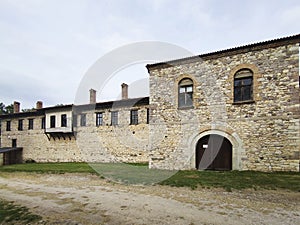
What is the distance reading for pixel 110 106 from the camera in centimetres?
1959

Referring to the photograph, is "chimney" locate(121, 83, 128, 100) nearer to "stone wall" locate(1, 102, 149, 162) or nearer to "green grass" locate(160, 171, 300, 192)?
"stone wall" locate(1, 102, 149, 162)

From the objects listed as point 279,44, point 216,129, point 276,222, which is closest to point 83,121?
A: point 216,129

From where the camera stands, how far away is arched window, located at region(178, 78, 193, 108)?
12.1m

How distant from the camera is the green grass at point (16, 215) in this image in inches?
168

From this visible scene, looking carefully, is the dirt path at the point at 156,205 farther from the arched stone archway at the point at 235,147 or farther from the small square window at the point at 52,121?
the small square window at the point at 52,121

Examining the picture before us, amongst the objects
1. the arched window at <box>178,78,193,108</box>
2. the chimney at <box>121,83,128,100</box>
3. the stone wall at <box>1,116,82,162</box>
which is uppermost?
the chimney at <box>121,83,128,100</box>

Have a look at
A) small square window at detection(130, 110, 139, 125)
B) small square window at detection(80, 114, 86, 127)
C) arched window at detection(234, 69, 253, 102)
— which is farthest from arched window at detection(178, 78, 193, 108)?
small square window at detection(80, 114, 86, 127)

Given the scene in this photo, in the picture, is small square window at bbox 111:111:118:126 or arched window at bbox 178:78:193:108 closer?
arched window at bbox 178:78:193:108

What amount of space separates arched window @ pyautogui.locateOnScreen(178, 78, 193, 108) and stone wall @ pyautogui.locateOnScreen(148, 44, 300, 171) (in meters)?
0.25

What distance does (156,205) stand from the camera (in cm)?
525

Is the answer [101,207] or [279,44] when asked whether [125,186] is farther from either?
[279,44]

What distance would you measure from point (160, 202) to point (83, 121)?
17073mm

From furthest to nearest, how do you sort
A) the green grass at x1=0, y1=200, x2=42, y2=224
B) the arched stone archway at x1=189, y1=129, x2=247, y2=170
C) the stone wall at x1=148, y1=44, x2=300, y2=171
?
the arched stone archway at x1=189, y1=129, x2=247, y2=170 → the stone wall at x1=148, y1=44, x2=300, y2=171 → the green grass at x1=0, y1=200, x2=42, y2=224

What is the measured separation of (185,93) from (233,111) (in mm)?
3023
